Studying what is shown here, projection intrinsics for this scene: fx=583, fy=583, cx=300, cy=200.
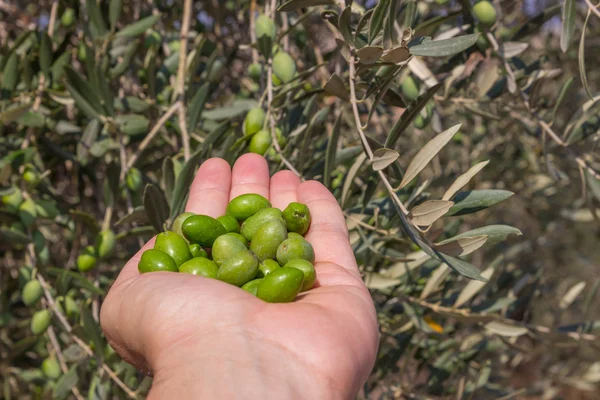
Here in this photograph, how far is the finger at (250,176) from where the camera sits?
1.41 meters

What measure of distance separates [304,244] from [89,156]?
2.62ft

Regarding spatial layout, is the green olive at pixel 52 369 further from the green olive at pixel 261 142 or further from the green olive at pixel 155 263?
the green olive at pixel 261 142

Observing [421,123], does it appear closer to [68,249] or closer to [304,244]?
[304,244]

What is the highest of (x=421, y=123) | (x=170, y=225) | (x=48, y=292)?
(x=421, y=123)

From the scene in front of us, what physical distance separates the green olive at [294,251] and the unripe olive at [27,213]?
0.75 m

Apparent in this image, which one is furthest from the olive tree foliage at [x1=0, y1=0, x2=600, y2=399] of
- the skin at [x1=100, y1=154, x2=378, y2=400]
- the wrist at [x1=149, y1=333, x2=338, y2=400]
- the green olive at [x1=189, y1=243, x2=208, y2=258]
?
the wrist at [x1=149, y1=333, x2=338, y2=400]

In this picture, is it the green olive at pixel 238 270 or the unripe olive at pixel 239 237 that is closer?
the green olive at pixel 238 270

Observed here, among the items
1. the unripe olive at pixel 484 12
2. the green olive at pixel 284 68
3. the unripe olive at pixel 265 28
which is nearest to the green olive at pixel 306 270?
the green olive at pixel 284 68

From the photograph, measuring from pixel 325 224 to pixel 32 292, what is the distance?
0.84 m

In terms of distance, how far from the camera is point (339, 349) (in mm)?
985

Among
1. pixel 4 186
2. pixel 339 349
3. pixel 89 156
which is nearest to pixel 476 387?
pixel 339 349

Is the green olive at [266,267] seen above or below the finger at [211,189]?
below

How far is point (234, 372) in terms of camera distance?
90 cm

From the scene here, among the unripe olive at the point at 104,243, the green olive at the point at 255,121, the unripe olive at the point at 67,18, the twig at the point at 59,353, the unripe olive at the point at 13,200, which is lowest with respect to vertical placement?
the twig at the point at 59,353
